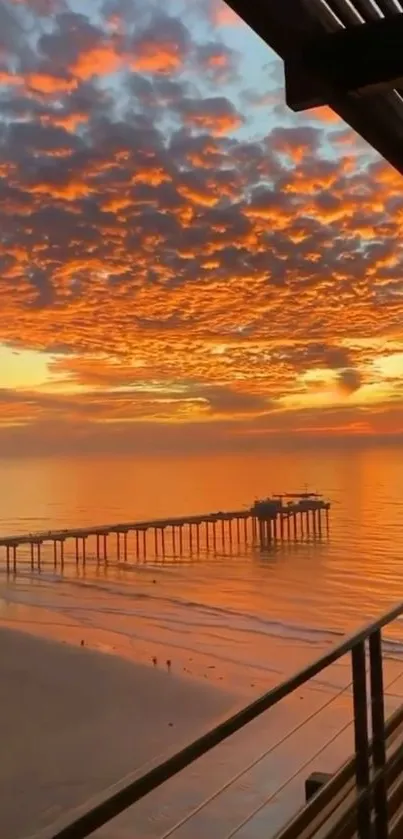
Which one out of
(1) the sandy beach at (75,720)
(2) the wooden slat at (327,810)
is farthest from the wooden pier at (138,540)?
(2) the wooden slat at (327,810)

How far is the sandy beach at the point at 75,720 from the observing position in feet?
25.2

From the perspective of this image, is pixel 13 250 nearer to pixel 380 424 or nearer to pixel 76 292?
pixel 76 292

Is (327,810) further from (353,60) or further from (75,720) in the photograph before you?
(75,720)

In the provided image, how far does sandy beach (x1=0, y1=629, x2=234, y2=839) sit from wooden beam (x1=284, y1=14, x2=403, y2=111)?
5.90 metres

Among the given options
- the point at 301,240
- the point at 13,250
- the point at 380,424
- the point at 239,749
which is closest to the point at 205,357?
the point at 13,250

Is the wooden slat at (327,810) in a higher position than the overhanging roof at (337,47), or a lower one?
lower

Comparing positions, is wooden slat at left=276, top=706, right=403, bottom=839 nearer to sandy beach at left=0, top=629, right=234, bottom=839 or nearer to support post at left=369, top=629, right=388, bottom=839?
support post at left=369, top=629, right=388, bottom=839

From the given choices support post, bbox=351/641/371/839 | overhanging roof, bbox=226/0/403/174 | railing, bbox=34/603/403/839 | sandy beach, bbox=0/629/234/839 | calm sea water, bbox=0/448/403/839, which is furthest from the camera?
calm sea water, bbox=0/448/403/839

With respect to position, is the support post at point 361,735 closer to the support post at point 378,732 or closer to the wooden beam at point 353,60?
the support post at point 378,732

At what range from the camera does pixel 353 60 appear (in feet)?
4.32

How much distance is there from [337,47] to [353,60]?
35 millimetres

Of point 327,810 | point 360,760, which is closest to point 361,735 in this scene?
point 360,760

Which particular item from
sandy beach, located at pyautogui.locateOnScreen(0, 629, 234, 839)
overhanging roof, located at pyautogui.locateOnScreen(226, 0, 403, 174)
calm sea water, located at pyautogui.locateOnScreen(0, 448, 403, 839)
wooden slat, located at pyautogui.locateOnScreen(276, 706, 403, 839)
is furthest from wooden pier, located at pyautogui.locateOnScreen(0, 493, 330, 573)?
overhanging roof, located at pyautogui.locateOnScreen(226, 0, 403, 174)

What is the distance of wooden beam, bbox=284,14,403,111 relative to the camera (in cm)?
129
